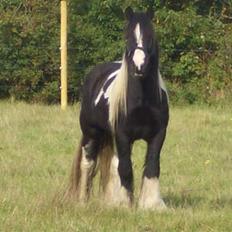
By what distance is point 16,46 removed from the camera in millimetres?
19188

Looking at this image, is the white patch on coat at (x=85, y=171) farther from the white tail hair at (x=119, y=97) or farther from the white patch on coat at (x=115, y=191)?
the white tail hair at (x=119, y=97)

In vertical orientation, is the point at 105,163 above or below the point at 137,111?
below

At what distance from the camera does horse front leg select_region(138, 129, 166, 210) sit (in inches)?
315

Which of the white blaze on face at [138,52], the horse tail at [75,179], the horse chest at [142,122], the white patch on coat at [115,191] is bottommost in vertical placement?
the horse tail at [75,179]

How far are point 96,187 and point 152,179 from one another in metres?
1.70

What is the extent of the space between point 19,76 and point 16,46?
2.21 feet

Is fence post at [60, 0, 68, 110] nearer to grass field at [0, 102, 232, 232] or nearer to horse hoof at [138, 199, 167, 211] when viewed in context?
grass field at [0, 102, 232, 232]

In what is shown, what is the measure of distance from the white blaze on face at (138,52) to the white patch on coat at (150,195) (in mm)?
1118

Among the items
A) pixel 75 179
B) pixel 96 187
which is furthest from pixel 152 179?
pixel 96 187

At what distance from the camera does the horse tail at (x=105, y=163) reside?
28.8 feet

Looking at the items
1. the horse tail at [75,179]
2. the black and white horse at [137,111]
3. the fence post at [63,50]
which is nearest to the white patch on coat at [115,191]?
the black and white horse at [137,111]

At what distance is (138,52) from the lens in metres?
7.79

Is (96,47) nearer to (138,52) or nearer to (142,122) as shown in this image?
(142,122)

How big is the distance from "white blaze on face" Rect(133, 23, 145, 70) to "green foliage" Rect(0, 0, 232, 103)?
1094 centimetres
